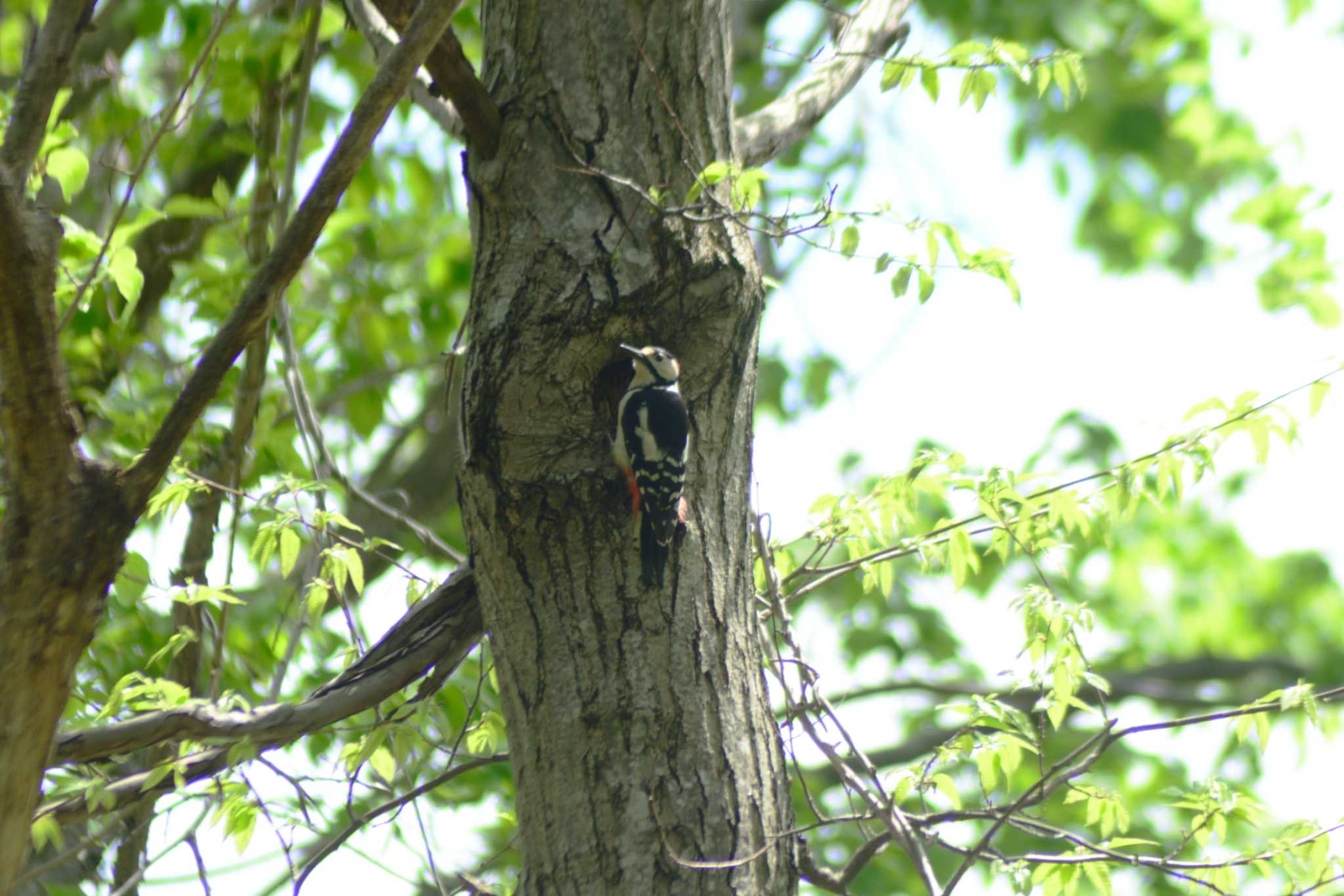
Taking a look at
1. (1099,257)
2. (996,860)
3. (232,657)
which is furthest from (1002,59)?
(1099,257)

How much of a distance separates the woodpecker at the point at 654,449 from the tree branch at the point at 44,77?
1047mm

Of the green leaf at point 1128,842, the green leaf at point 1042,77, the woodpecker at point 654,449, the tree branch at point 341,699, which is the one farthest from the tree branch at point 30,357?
the green leaf at point 1128,842

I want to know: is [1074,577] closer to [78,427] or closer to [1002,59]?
[1002,59]

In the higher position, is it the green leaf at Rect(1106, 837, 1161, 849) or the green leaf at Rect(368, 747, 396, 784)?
the green leaf at Rect(368, 747, 396, 784)

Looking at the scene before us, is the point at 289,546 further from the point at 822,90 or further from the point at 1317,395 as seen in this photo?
the point at 1317,395

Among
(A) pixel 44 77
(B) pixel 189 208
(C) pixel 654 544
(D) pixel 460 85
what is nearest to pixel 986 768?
(C) pixel 654 544

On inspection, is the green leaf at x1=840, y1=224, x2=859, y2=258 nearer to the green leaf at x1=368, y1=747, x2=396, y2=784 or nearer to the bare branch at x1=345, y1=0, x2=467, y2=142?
the bare branch at x1=345, y1=0, x2=467, y2=142

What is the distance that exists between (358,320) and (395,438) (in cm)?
145

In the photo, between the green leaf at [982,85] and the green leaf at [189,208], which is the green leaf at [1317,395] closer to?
the green leaf at [982,85]

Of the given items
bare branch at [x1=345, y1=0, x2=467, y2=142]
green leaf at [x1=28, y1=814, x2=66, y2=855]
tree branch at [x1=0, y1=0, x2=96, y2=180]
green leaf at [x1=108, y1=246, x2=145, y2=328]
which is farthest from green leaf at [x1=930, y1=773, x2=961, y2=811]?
green leaf at [x1=108, y1=246, x2=145, y2=328]

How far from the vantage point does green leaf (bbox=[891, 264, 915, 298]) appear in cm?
241

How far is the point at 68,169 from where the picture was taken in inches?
112

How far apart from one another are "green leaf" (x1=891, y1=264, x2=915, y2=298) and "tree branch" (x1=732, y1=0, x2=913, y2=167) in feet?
1.57

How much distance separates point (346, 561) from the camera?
2633 mm
